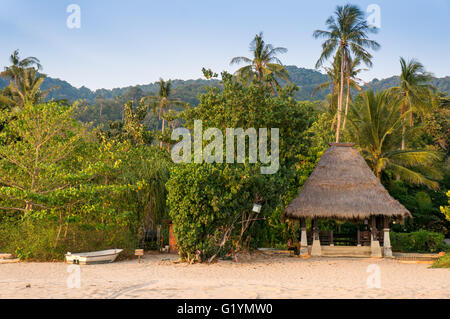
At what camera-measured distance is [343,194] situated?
49.6 ft

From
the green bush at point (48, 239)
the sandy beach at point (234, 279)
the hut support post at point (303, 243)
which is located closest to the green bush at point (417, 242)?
the sandy beach at point (234, 279)

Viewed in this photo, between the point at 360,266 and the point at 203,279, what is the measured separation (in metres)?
5.43

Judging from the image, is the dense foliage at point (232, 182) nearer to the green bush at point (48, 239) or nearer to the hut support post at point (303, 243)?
the hut support post at point (303, 243)

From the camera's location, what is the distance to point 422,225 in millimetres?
22203

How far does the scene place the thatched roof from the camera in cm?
1450

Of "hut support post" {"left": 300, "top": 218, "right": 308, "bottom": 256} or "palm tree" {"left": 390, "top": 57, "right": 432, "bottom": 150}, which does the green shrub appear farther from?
"palm tree" {"left": 390, "top": 57, "right": 432, "bottom": 150}

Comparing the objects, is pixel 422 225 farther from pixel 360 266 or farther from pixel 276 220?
pixel 360 266

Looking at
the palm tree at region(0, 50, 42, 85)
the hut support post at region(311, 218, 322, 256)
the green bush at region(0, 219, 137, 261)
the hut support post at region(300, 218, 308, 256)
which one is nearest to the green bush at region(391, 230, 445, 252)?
the hut support post at region(311, 218, 322, 256)

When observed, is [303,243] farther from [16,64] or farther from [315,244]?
[16,64]

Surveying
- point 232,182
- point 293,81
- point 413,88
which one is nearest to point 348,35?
point 413,88

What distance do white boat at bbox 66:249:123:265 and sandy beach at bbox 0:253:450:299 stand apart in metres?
0.34

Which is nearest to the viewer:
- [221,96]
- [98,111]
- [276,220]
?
[221,96]
